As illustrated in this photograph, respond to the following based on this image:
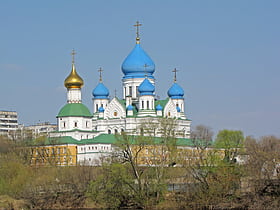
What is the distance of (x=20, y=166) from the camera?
145ft

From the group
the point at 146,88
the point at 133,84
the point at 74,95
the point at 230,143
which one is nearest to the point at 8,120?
the point at 133,84

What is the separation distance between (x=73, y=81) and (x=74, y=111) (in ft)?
7.17

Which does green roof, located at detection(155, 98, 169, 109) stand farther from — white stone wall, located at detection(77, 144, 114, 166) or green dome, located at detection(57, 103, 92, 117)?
white stone wall, located at detection(77, 144, 114, 166)

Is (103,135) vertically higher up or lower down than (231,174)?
higher up

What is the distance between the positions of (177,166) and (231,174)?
5000 millimetres

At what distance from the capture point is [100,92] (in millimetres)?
63469

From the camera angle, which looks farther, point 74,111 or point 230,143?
point 74,111

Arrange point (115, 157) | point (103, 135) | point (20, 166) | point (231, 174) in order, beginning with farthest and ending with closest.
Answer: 1. point (103, 135)
2. point (20, 166)
3. point (115, 157)
4. point (231, 174)

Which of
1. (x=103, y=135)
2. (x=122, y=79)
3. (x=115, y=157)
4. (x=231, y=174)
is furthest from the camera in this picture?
(x=122, y=79)

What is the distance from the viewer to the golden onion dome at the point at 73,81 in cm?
5875

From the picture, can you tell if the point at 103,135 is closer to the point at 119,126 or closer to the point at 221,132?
the point at 119,126

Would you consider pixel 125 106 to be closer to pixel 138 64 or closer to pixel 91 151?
pixel 138 64

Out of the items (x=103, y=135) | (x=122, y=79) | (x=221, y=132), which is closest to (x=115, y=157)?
(x=221, y=132)

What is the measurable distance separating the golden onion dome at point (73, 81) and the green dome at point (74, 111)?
1384 millimetres
